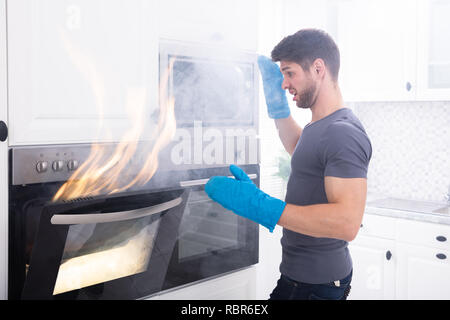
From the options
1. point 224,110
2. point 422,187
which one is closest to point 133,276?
point 224,110

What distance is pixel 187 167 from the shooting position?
1446 millimetres

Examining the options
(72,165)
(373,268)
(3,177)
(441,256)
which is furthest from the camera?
(373,268)

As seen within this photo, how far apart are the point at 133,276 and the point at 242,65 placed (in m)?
0.79

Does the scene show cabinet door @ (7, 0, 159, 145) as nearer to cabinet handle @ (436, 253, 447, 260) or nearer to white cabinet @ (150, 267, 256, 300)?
white cabinet @ (150, 267, 256, 300)

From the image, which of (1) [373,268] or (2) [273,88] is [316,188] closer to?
(2) [273,88]

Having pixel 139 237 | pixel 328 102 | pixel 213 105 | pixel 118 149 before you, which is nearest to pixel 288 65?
pixel 328 102

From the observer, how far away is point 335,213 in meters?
1.30

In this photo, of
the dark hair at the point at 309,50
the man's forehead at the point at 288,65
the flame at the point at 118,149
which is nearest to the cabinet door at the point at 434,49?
the dark hair at the point at 309,50

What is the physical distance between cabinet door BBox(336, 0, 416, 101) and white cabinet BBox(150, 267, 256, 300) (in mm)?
1576

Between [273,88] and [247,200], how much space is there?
0.62m

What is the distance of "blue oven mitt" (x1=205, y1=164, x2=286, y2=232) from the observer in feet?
4.38

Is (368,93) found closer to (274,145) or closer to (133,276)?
(274,145)

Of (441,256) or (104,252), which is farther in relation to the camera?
(441,256)

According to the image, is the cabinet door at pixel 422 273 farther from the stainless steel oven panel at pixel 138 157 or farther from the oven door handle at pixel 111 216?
the oven door handle at pixel 111 216
